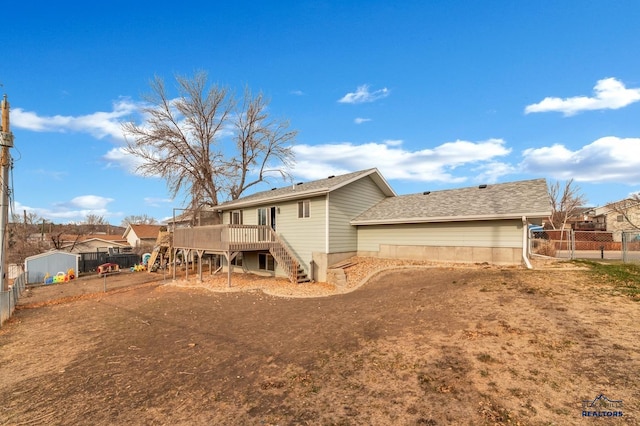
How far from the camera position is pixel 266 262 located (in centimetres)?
1952

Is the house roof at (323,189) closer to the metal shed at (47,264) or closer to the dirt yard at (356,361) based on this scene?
the dirt yard at (356,361)

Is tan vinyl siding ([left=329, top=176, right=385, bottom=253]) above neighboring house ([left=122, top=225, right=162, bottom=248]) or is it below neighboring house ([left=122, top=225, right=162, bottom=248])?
above

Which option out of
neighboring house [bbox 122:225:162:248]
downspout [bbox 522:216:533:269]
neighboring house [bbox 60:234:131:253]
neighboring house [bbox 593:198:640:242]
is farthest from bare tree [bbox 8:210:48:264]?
neighboring house [bbox 593:198:640:242]

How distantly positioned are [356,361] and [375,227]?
38.6 ft

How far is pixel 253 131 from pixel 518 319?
25934 millimetres

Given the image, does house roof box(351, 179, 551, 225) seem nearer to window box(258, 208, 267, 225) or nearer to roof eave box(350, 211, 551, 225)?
roof eave box(350, 211, 551, 225)

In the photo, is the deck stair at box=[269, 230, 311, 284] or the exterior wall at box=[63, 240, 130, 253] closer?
the deck stair at box=[269, 230, 311, 284]

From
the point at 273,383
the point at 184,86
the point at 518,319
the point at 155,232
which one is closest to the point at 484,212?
the point at 518,319

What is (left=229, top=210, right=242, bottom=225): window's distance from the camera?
2151 centimetres

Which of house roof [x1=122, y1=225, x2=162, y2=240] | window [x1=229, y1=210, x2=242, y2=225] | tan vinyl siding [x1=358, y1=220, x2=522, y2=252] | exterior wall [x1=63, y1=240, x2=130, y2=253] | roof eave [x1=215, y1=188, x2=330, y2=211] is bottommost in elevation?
exterior wall [x1=63, y1=240, x2=130, y2=253]

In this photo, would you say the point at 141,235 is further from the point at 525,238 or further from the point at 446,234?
the point at 525,238

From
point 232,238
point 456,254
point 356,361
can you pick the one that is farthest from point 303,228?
point 356,361

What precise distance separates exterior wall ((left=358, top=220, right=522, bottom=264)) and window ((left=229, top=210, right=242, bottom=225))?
9.00 m

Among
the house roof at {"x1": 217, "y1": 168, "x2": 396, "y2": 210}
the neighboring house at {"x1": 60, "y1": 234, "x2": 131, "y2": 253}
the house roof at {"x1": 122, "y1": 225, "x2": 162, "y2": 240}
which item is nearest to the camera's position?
the house roof at {"x1": 217, "y1": 168, "x2": 396, "y2": 210}
